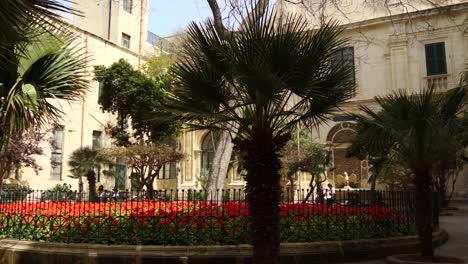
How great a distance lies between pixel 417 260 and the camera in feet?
26.0

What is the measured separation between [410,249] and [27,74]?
7664mm

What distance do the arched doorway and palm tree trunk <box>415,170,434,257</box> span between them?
18844 millimetres

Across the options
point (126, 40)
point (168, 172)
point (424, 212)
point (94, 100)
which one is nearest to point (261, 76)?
point (424, 212)

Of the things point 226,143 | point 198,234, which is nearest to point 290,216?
point 198,234

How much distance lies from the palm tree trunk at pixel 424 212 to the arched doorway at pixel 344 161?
18.8 meters

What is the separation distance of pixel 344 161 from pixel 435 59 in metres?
8.00

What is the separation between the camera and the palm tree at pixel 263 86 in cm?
533

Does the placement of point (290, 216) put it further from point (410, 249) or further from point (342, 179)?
point (342, 179)

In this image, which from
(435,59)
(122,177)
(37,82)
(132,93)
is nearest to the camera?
(37,82)

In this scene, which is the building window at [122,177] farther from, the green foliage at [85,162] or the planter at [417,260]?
the planter at [417,260]

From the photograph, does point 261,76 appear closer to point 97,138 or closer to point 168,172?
point 97,138

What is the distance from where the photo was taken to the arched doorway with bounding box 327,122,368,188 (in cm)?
2736

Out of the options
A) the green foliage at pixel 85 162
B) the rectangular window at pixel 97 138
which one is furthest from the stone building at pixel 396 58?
the rectangular window at pixel 97 138

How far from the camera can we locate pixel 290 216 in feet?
29.0
